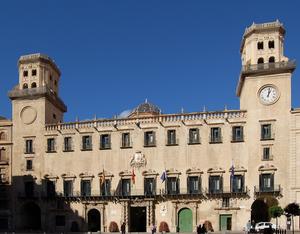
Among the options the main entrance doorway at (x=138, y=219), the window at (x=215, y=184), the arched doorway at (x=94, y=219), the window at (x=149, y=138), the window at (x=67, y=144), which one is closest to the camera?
the window at (x=215, y=184)

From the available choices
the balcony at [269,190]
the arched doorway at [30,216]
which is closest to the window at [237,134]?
the balcony at [269,190]

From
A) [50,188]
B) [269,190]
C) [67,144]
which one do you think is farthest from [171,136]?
[50,188]

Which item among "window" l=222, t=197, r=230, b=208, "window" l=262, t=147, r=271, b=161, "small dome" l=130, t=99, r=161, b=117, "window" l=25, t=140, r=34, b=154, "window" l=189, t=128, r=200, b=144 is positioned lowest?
"window" l=222, t=197, r=230, b=208

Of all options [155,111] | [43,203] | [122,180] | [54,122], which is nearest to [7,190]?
[43,203]

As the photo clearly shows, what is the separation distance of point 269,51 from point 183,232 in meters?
24.1

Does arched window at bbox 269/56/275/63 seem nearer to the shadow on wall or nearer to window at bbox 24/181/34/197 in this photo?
the shadow on wall

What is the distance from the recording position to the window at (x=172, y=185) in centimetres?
6294

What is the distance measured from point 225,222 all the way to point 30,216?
86.6 feet

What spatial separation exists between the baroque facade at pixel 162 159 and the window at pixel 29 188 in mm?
131

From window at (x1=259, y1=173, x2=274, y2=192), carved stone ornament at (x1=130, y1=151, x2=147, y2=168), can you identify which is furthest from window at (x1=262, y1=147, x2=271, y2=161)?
carved stone ornament at (x1=130, y1=151, x2=147, y2=168)

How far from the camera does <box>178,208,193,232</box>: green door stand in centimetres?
6253

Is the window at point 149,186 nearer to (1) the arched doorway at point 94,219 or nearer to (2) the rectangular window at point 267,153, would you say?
(1) the arched doorway at point 94,219

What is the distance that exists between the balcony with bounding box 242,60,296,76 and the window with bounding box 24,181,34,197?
3108cm

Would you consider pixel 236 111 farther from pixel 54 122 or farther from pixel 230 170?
pixel 54 122
